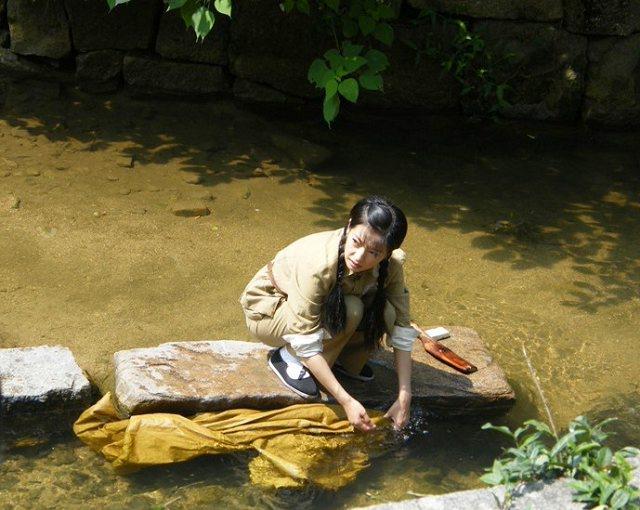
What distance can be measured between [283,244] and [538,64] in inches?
129

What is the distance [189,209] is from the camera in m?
6.03

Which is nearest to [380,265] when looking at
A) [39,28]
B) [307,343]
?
[307,343]

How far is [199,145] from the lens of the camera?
6934mm

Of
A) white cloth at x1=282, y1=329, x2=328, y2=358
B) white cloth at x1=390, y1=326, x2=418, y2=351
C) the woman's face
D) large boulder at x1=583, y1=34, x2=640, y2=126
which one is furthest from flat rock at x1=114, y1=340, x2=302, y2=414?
large boulder at x1=583, y1=34, x2=640, y2=126

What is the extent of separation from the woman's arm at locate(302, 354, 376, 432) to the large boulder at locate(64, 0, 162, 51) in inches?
173

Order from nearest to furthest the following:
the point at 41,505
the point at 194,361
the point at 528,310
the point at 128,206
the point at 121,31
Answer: the point at 41,505 < the point at 194,361 < the point at 528,310 < the point at 128,206 < the point at 121,31

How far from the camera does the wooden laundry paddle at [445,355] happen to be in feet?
14.9

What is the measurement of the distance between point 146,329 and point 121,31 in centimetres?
342

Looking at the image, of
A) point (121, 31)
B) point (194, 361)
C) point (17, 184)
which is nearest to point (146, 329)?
point (194, 361)

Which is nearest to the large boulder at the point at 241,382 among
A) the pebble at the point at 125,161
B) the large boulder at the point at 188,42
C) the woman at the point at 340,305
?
the woman at the point at 340,305

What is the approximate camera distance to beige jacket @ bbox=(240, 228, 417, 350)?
12.6 feet

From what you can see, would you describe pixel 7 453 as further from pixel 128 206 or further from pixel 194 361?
pixel 128 206

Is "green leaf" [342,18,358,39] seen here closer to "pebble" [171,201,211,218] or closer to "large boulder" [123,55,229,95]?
"large boulder" [123,55,229,95]

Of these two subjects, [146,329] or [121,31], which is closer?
[146,329]
